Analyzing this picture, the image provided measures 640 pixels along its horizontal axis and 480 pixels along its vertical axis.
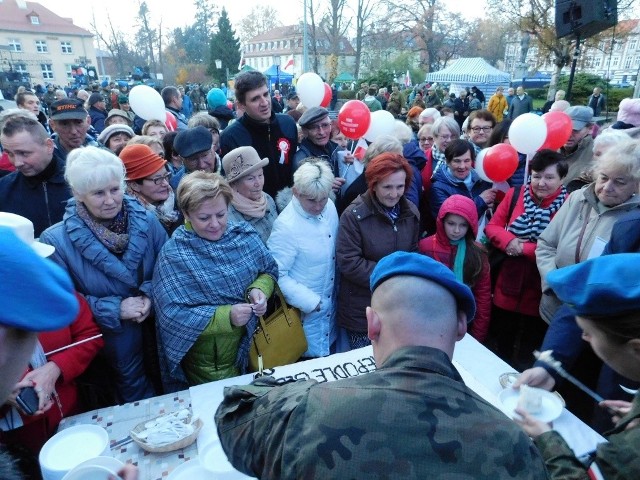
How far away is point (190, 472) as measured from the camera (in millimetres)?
1550

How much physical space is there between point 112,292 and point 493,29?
52.1m

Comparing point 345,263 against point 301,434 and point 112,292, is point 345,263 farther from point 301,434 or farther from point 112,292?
point 301,434

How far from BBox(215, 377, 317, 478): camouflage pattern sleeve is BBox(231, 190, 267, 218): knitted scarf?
1736mm

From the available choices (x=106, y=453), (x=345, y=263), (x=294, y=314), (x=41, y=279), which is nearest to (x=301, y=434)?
(x=41, y=279)

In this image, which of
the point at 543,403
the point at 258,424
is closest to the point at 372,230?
the point at 543,403

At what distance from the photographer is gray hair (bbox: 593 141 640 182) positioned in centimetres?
247

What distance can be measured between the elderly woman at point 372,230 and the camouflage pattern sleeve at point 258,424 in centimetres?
167

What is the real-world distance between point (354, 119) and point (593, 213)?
7.86 ft

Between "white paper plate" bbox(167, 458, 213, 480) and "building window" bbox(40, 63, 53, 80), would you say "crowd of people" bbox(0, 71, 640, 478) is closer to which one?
"white paper plate" bbox(167, 458, 213, 480)

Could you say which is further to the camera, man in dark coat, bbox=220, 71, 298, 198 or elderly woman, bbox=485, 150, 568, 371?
man in dark coat, bbox=220, 71, 298, 198

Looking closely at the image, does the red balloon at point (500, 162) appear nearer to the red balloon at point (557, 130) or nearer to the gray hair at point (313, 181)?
the red balloon at point (557, 130)

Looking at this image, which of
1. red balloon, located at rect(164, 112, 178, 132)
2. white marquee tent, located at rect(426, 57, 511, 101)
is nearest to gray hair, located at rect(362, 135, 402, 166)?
red balloon, located at rect(164, 112, 178, 132)

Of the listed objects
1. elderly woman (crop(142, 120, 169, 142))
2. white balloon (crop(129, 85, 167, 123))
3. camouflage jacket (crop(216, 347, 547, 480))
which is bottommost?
camouflage jacket (crop(216, 347, 547, 480))

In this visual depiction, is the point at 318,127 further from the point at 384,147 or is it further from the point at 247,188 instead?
the point at 247,188
